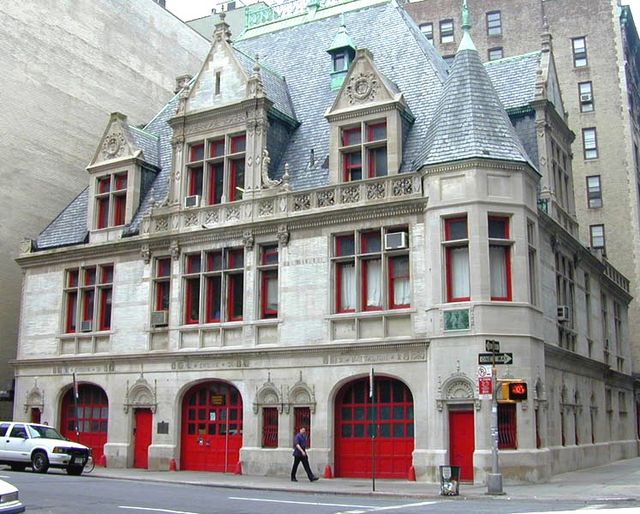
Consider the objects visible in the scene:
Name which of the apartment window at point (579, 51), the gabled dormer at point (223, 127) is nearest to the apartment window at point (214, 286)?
the gabled dormer at point (223, 127)

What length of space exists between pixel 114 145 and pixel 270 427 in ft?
50.1

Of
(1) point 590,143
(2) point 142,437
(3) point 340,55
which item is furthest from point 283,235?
(1) point 590,143

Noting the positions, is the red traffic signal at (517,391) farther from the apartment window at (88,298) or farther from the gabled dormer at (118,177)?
the gabled dormer at (118,177)

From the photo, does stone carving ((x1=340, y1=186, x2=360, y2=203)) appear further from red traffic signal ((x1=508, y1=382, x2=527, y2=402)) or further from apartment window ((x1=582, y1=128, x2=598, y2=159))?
apartment window ((x1=582, y1=128, x2=598, y2=159))

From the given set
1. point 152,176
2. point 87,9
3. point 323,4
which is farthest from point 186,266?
point 87,9

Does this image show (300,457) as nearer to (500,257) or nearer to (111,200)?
(500,257)

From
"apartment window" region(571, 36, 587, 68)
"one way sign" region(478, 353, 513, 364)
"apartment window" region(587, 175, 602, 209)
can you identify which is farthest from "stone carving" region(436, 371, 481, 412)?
"apartment window" region(571, 36, 587, 68)

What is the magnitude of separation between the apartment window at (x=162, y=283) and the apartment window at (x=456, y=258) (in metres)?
12.1

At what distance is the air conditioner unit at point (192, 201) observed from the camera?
1318 inches

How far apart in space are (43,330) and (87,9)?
19164 mm

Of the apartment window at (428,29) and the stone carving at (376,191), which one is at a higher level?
the apartment window at (428,29)

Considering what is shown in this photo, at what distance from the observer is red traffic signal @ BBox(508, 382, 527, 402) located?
22.0 metres

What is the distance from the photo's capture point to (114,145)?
37344 millimetres

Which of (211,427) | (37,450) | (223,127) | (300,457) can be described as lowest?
(300,457)
